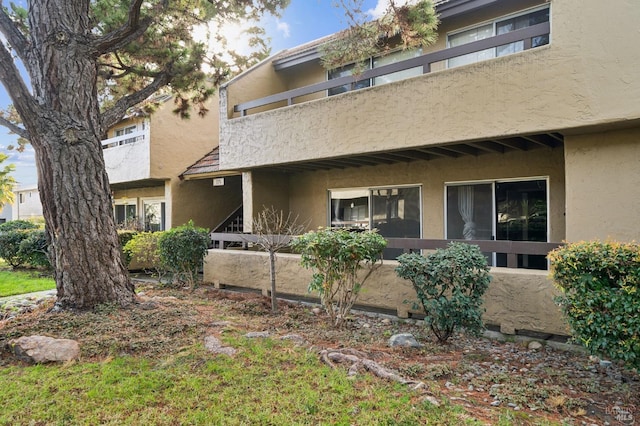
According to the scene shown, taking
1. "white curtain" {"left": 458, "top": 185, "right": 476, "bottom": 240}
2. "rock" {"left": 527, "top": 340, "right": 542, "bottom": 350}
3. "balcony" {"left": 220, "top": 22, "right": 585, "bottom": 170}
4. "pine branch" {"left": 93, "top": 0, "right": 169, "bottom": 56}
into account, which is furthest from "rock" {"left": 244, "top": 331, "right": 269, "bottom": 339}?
"pine branch" {"left": 93, "top": 0, "right": 169, "bottom": 56}

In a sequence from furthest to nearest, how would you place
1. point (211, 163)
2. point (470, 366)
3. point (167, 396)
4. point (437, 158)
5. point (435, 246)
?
point (211, 163), point (437, 158), point (435, 246), point (470, 366), point (167, 396)

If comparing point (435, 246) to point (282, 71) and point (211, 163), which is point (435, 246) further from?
point (211, 163)

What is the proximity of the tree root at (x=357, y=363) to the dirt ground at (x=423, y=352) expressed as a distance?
0.14 metres

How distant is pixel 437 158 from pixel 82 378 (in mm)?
→ 8071

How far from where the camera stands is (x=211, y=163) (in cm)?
1366

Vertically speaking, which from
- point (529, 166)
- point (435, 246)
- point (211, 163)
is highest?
point (211, 163)

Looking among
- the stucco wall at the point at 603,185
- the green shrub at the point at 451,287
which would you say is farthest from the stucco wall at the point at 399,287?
the stucco wall at the point at 603,185

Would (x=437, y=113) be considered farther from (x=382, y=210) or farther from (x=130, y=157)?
(x=130, y=157)

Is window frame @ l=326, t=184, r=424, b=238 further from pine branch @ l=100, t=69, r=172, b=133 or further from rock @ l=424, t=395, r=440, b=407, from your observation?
rock @ l=424, t=395, r=440, b=407

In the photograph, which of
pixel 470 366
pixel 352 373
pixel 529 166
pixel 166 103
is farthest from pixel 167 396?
pixel 166 103

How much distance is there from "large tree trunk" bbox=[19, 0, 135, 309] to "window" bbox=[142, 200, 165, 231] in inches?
388

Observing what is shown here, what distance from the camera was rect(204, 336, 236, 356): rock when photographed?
5.02 meters

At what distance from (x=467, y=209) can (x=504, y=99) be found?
10.3 feet

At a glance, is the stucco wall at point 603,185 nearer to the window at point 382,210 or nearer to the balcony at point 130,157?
the window at point 382,210
